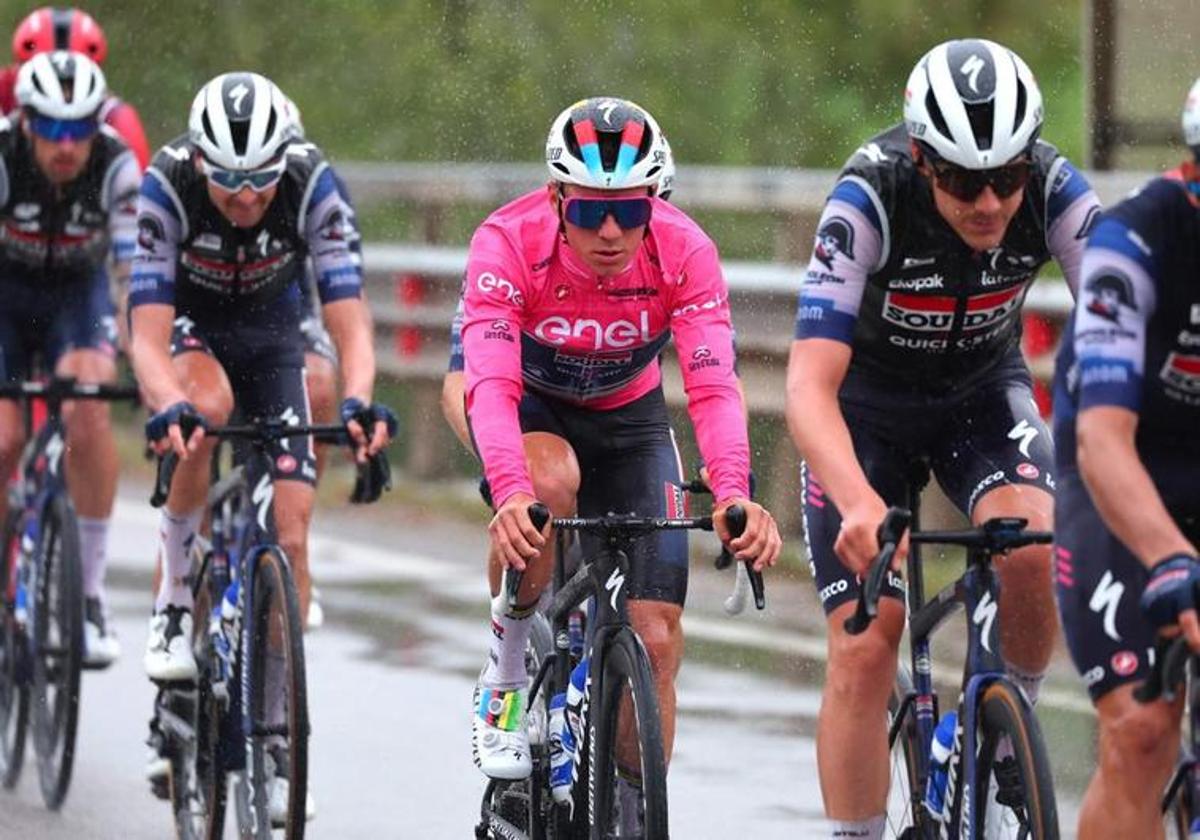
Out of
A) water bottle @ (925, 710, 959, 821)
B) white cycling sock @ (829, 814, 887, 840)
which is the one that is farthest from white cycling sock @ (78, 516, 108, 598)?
water bottle @ (925, 710, 959, 821)

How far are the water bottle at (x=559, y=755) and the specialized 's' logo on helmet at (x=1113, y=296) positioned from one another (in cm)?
212

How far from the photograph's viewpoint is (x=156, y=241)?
342 inches

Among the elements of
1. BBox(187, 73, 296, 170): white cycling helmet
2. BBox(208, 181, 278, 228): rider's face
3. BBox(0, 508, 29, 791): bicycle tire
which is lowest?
BBox(0, 508, 29, 791): bicycle tire

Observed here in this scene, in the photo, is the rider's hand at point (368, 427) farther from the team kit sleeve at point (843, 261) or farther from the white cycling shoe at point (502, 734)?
the team kit sleeve at point (843, 261)

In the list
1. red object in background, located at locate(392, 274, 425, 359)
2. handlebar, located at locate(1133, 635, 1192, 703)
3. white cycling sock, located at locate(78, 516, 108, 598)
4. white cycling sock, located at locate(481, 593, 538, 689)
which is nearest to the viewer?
handlebar, located at locate(1133, 635, 1192, 703)

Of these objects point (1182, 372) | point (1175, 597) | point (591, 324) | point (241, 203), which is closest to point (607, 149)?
point (591, 324)

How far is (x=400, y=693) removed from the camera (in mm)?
11297

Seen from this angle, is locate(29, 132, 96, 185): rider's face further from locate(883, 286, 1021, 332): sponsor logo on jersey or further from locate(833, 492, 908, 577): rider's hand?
locate(833, 492, 908, 577): rider's hand

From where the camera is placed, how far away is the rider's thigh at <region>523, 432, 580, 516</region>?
7.08 metres

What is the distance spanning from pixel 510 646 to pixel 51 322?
3932 mm

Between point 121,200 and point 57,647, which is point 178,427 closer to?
point 57,647

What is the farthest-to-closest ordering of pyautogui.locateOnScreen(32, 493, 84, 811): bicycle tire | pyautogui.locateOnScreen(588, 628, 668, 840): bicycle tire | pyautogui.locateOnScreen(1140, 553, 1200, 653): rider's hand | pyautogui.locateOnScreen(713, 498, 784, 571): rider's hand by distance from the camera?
pyautogui.locateOnScreen(32, 493, 84, 811): bicycle tire < pyautogui.locateOnScreen(713, 498, 784, 571): rider's hand < pyautogui.locateOnScreen(588, 628, 668, 840): bicycle tire < pyautogui.locateOnScreen(1140, 553, 1200, 653): rider's hand

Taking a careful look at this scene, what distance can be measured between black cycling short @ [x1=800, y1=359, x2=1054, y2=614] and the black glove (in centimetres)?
168

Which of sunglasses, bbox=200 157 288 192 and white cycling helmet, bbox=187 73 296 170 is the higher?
white cycling helmet, bbox=187 73 296 170
